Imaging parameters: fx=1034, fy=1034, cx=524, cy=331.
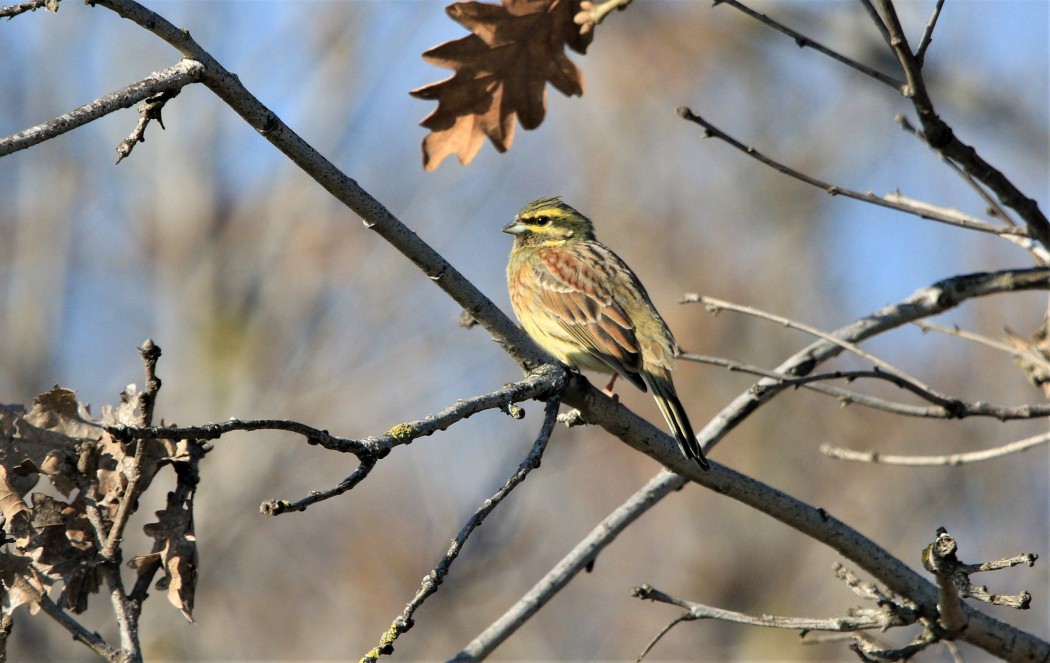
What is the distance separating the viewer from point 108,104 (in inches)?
94.7

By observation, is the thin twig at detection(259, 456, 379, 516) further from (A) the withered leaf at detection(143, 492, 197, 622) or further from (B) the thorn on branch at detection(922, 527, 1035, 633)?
(B) the thorn on branch at detection(922, 527, 1035, 633)

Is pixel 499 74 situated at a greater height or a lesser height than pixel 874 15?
greater

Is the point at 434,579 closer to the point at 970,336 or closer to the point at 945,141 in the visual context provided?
the point at 945,141

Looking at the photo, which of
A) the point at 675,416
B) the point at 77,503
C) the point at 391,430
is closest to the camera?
the point at 391,430

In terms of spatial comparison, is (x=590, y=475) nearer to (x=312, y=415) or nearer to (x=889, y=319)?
(x=312, y=415)

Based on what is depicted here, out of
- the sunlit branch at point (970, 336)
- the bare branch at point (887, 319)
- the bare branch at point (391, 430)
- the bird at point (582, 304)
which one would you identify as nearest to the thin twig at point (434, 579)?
the bare branch at point (391, 430)

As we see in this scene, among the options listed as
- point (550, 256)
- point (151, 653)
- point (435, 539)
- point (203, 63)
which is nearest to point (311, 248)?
point (435, 539)

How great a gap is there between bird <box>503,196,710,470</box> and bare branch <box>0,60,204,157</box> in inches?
128

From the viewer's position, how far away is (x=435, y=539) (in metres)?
11.5

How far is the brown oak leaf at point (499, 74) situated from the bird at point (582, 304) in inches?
74.6

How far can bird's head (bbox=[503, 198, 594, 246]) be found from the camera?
750 cm

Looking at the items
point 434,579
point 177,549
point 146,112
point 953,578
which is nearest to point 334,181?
point 146,112

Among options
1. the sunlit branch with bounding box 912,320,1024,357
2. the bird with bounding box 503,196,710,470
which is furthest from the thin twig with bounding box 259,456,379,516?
the bird with bounding box 503,196,710,470

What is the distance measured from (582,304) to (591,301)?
0.31ft
